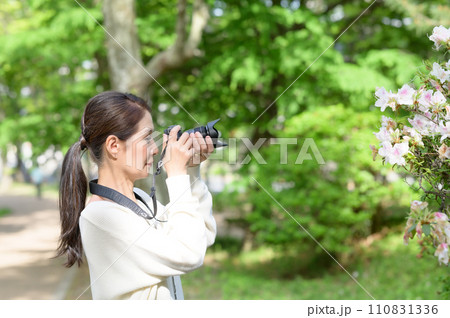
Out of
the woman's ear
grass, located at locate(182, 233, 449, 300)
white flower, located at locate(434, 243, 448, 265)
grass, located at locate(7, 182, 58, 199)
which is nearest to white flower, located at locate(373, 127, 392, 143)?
white flower, located at locate(434, 243, 448, 265)

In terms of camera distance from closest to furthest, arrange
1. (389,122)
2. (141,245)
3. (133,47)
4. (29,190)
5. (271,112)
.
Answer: (141,245) → (389,122) → (133,47) → (271,112) → (29,190)

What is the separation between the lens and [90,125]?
140cm

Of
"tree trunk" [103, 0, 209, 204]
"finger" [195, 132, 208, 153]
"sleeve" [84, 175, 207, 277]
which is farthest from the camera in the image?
"tree trunk" [103, 0, 209, 204]

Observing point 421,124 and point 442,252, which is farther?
point 421,124

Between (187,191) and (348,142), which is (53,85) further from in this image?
(187,191)

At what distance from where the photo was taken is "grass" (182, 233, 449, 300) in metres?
5.54

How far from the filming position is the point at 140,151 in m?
1.38

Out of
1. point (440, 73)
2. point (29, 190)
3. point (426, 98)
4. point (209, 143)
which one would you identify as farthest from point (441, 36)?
point (29, 190)

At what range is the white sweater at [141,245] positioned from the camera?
1234 millimetres

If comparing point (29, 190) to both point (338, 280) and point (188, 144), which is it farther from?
point (188, 144)

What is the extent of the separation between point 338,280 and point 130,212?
5634 millimetres

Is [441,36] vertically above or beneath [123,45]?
above

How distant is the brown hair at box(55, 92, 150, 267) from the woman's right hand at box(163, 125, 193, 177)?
151 millimetres

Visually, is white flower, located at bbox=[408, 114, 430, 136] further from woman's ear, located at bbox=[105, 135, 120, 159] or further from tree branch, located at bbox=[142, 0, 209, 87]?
tree branch, located at bbox=[142, 0, 209, 87]
